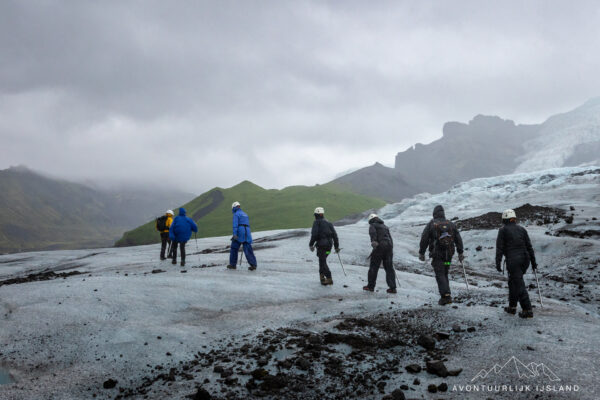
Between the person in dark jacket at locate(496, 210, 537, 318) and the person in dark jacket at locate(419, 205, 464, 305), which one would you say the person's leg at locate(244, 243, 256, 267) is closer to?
the person in dark jacket at locate(419, 205, 464, 305)

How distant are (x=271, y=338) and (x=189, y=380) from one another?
261cm

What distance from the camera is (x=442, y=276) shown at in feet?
42.0

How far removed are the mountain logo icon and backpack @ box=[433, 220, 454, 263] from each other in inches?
215

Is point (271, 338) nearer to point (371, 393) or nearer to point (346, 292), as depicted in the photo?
point (371, 393)

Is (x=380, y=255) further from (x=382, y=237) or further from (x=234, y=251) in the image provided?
(x=234, y=251)

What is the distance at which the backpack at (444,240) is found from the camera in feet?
42.8

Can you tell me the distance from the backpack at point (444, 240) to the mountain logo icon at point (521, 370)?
5.47 metres

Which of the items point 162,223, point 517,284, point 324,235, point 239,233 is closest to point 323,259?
point 324,235

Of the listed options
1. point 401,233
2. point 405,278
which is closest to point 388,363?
point 405,278

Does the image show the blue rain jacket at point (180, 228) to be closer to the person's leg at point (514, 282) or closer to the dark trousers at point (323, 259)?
the dark trousers at point (323, 259)

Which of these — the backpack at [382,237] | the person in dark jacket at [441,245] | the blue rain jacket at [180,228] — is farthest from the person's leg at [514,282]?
the blue rain jacket at [180,228]

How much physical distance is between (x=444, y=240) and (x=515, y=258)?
2372mm

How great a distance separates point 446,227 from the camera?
43.6ft

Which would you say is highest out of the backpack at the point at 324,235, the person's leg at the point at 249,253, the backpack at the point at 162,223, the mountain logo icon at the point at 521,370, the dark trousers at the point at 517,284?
the backpack at the point at 162,223
